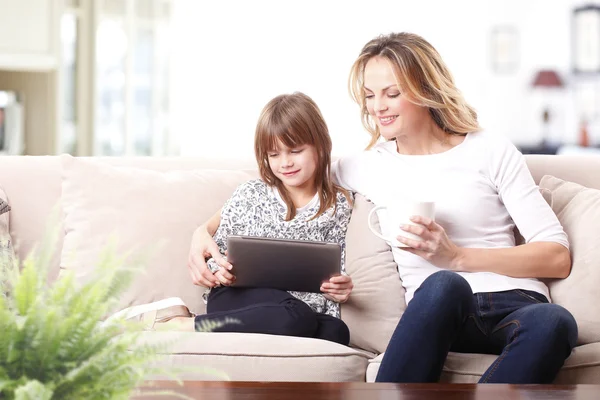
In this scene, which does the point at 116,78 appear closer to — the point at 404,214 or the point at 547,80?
the point at 547,80

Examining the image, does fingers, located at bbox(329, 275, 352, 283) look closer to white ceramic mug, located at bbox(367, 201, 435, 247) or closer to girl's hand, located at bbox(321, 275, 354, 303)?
girl's hand, located at bbox(321, 275, 354, 303)

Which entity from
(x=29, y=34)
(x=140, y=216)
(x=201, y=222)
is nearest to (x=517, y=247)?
(x=201, y=222)

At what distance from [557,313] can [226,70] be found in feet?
16.1

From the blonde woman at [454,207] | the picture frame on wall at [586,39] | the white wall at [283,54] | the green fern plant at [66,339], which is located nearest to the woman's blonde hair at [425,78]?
the blonde woman at [454,207]

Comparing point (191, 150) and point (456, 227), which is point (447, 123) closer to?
point (456, 227)

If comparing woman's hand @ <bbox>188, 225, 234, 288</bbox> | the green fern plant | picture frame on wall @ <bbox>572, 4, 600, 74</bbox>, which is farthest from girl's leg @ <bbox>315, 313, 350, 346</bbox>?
picture frame on wall @ <bbox>572, 4, 600, 74</bbox>

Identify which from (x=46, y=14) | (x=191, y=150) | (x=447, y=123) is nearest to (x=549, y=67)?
(x=191, y=150)

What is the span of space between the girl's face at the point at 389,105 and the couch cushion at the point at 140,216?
470mm

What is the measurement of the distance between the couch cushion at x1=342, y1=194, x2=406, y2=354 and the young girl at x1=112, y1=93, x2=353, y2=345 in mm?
37

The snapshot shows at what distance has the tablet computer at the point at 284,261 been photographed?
181cm

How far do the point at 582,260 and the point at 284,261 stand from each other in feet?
2.30

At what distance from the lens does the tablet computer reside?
181 centimetres

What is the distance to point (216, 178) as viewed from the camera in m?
2.18

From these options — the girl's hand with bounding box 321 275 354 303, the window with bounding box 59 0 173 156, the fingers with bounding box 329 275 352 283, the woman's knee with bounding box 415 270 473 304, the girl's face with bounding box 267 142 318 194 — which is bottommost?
the girl's hand with bounding box 321 275 354 303
